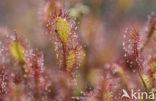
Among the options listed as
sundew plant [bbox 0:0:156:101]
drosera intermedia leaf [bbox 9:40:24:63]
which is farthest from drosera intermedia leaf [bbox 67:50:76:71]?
drosera intermedia leaf [bbox 9:40:24:63]

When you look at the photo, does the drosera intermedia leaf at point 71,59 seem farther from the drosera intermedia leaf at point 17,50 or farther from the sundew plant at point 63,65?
the drosera intermedia leaf at point 17,50

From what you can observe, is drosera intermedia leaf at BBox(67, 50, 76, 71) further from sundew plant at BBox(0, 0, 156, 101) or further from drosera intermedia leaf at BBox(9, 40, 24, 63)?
drosera intermedia leaf at BBox(9, 40, 24, 63)

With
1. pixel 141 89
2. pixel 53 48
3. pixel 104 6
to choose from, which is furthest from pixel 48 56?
pixel 104 6

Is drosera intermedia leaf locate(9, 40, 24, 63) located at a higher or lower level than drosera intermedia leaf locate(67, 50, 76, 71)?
higher

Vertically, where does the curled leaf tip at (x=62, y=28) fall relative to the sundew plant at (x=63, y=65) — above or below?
above

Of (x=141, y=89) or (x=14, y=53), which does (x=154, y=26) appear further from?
(x=14, y=53)

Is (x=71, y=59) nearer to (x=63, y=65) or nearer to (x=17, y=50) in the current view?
(x=63, y=65)

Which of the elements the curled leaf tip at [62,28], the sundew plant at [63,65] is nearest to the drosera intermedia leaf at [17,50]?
the sundew plant at [63,65]

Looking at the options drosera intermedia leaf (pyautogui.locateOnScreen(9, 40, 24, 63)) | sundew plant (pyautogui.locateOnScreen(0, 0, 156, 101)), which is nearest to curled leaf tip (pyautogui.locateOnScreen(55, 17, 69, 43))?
sundew plant (pyautogui.locateOnScreen(0, 0, 156, 101))

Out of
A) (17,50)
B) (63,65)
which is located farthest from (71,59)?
(17,50)

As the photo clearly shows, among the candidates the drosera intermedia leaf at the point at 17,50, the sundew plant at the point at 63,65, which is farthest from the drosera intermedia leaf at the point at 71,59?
the drosera intermedia leaf at the point at 17,50

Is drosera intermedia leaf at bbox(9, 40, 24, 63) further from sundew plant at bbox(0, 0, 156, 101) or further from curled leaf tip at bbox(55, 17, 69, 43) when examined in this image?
curled leaf tip at bbox(55, 17, 69, 43)
